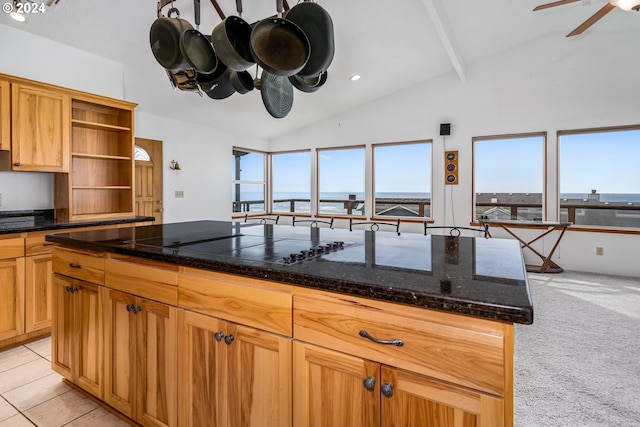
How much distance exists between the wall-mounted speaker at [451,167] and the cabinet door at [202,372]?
4975mm

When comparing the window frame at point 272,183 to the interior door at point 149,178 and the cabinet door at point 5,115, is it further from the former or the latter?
the cabinet door at point 5,115

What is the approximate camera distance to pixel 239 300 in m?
1.20

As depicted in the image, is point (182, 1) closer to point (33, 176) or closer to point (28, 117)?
point (28, 117)

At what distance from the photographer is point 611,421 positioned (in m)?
1.71

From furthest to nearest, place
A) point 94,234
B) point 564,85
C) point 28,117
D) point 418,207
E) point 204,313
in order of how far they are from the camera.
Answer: point 418,207
point 564,85
point 28,117
point 94,234
point 204,313

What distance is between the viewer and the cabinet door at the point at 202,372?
4.07 feet

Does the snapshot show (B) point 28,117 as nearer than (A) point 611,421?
No

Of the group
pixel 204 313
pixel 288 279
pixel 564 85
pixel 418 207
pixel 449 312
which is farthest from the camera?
pixel 418 207

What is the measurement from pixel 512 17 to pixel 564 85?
1.39 metres

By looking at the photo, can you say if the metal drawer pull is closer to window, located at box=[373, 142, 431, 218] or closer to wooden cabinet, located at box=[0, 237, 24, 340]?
wooden cabinet, located at box=[0, 237, 24, 340]

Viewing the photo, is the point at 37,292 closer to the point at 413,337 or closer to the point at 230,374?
the point at 230,374

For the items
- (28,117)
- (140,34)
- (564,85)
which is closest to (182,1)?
(140,34)

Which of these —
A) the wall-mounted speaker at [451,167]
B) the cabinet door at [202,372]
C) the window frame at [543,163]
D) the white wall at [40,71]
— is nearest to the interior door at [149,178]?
the white wall at [40,71]

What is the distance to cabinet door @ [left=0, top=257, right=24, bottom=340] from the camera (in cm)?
236
